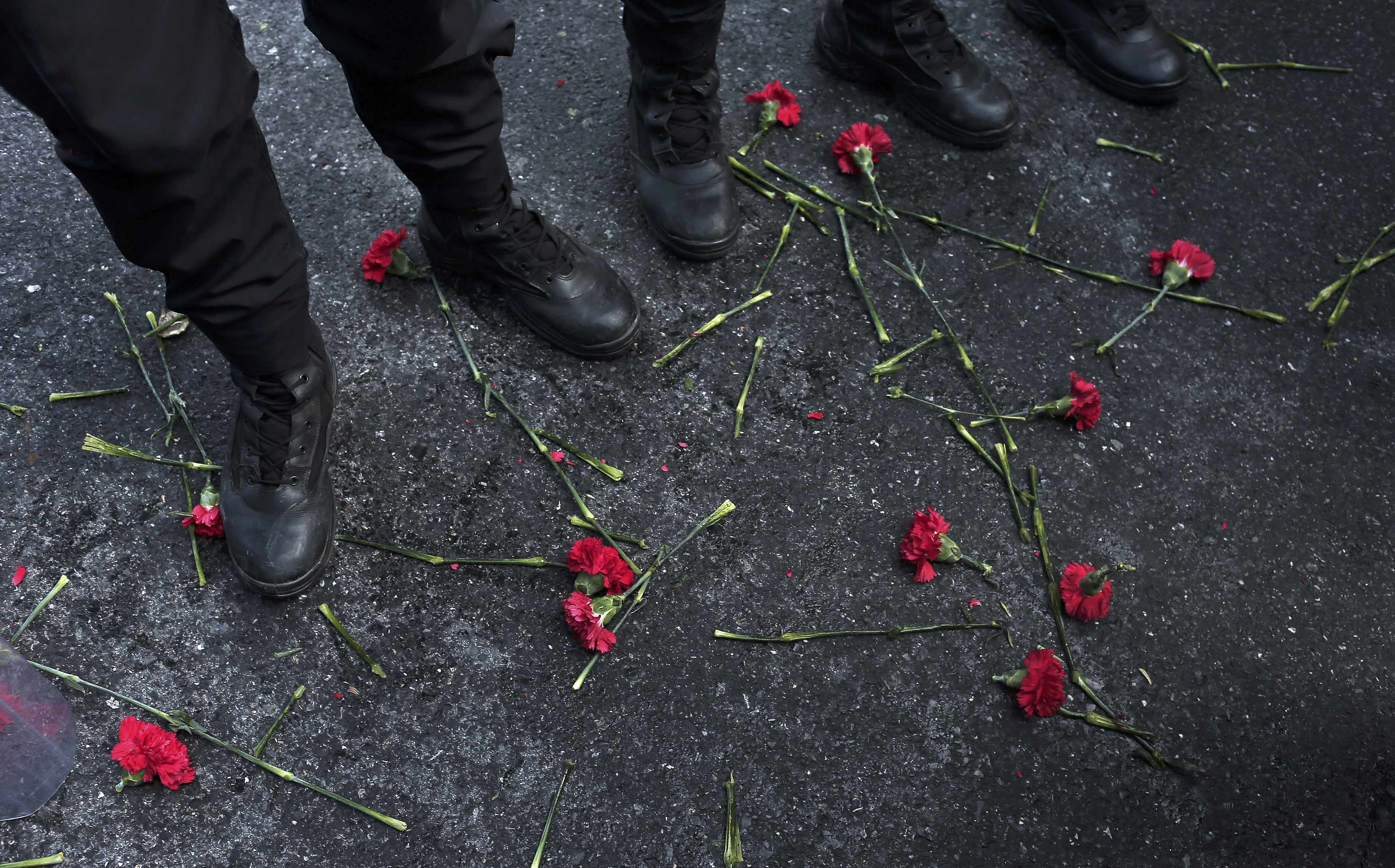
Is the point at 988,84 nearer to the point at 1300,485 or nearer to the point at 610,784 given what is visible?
the point at 1300,485

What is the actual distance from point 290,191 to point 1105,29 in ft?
7.21

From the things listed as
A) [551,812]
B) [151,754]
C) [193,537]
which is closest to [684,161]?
[193,537]

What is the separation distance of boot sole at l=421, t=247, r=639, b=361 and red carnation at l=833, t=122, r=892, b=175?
2.22 feet

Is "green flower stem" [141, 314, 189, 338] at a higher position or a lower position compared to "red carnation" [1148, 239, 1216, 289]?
higher

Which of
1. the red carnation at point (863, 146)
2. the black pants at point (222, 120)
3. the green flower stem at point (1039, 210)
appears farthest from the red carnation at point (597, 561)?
the green flower stem at point (1039, 210)

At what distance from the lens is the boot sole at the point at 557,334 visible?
203 centimetres

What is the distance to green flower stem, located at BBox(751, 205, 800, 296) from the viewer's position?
7.18ft

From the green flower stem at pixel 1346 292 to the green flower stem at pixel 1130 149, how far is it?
54 cm

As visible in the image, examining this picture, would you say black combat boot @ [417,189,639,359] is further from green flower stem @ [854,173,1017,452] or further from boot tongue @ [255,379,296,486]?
green flower stem @ [854,173,1017,452]

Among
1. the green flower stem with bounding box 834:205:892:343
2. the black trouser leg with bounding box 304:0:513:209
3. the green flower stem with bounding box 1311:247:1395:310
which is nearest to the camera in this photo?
the black trouser leg with bounding box 304:0:513:209

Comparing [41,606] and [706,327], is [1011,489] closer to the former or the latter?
[706,327]

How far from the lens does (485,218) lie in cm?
190

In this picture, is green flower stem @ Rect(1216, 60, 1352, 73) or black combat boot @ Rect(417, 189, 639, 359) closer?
black combat boot @ Rect(417, 189, 639, 359)

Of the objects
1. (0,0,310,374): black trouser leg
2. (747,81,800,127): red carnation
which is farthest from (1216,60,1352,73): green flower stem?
(0,0,310,374): black trouser leg
